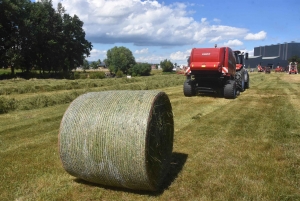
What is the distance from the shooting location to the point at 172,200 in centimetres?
439

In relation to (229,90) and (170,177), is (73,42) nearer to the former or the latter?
(229,90)

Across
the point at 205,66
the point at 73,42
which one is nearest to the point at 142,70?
the point at 73,42

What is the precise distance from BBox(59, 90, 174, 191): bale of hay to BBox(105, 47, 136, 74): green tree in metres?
99.9

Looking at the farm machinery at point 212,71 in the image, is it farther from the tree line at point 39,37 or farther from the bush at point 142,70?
the bush at point 142,70

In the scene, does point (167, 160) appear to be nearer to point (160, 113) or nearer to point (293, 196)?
point (160, 113)

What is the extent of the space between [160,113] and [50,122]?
246 inches

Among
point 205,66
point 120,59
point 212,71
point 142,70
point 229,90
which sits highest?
point 120,59

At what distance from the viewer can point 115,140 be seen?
14.0 feet

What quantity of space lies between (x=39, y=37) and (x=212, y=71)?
43.6m

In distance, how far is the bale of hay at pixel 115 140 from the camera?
13.8 feet

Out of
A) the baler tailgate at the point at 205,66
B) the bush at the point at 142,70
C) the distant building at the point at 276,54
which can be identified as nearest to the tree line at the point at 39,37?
the bush at the point at 142,70

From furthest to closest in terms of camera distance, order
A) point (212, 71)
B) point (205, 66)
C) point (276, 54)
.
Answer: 1. point (276, 54)
2. point (212, 71)
3. point (205, 66)

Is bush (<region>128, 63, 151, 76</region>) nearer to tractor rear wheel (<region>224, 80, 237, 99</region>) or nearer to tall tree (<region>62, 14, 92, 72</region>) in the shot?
tall tree (<region>62, 14, 92, 72</region>)

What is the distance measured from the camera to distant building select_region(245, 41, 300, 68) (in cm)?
13850
